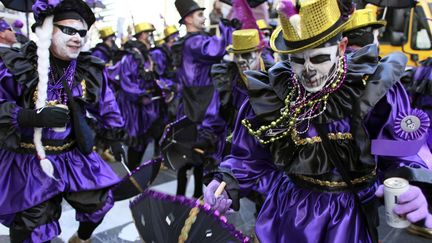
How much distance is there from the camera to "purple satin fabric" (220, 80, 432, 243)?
1.77 meters

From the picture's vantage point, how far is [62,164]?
2914 millimetres

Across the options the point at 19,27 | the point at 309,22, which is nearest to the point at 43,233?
the point at 309,22

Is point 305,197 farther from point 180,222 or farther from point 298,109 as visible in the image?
point 180,222

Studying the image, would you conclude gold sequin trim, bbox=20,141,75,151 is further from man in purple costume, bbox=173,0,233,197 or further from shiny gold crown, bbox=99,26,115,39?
shiny gold crown, bbox=99,26,115,39

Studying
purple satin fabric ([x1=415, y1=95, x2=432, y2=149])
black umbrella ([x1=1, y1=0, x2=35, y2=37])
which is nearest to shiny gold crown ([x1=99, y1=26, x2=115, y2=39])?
black umbrella ([x1=1, y1=0, x2=35, y2=37])

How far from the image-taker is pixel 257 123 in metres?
1.97

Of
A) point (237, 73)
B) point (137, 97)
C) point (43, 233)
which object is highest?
point (237, 73)

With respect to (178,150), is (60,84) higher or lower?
higher

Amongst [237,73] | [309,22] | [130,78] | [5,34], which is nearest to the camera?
[309,22]

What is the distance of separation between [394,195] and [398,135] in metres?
0.30

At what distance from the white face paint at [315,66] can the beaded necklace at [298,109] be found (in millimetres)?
35

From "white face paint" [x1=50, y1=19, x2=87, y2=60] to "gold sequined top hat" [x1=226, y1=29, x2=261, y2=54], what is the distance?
1.25 m

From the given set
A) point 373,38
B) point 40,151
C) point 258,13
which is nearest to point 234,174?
point 40,151

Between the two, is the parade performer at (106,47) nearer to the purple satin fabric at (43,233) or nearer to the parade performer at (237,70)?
the parade performer at (237,70)
